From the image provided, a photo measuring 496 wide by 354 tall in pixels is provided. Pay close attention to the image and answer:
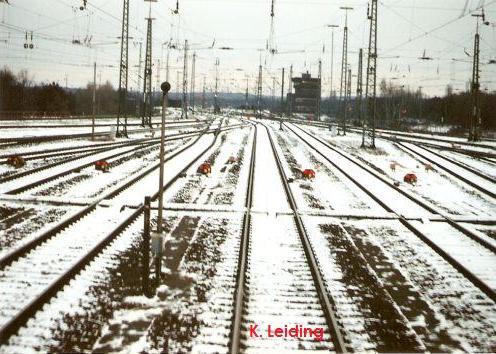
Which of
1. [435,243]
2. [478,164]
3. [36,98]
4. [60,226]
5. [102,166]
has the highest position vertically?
[36,98]

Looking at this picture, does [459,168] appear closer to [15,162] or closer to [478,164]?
[478,164]

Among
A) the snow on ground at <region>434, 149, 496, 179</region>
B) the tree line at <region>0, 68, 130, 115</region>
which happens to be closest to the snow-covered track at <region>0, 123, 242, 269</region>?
the snow on ground at <region>434, 149, 496, 179</region>

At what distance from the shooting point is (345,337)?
228 inches

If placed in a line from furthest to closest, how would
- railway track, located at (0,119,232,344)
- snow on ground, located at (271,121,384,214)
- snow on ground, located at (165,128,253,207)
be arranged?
snow on ground, located at (165,128,253,207)
snow on ground, located at (271,121,384,214)
railway track, located at (0,119,232,344)

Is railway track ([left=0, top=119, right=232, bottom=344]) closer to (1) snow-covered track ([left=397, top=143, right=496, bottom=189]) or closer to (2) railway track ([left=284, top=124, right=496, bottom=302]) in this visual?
(2) railway track ([left=284, top=124, right=496, bottom=302])

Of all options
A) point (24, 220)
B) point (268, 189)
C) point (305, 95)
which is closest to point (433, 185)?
point (268, 189)

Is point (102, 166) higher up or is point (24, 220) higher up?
point (102, 166)

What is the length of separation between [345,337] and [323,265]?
2.65m

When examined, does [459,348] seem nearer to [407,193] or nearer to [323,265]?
[323,265]

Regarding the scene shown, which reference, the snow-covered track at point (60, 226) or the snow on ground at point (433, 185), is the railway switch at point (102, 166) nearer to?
the snow-covered track at point (60, 226)

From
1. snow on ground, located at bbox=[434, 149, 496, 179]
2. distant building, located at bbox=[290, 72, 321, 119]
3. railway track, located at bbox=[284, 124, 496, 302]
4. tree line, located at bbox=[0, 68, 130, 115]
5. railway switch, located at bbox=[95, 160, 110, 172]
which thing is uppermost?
distant building, located at bbox=[290, 72, 321, 119]

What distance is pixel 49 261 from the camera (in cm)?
788

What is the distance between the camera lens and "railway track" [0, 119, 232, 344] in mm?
6062

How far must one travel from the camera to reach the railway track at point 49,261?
606 cm
